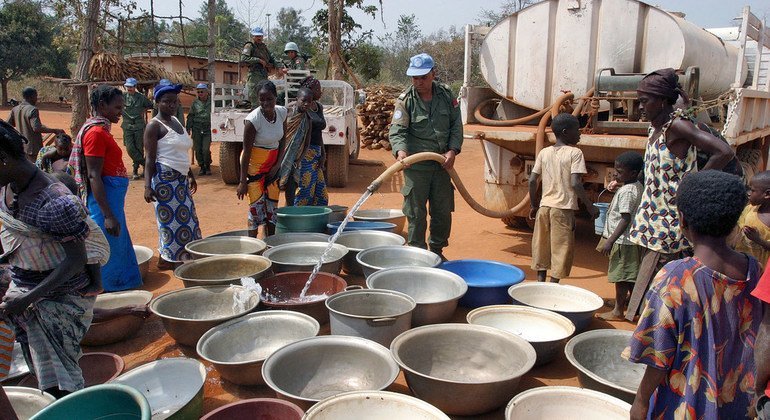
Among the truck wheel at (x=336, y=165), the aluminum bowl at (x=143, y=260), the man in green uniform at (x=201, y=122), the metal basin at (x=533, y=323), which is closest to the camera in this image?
the metal basin at (x=533, y=323)

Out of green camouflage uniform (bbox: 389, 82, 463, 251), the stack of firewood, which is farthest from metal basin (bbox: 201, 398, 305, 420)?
the stack of firewood

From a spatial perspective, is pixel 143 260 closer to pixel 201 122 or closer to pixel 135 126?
pixel 135 126

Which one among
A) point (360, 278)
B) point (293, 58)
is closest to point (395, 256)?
point (360, 278)

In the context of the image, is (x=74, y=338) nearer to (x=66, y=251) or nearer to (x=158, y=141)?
(x=66, y=251)

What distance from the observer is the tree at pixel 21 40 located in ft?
70.6

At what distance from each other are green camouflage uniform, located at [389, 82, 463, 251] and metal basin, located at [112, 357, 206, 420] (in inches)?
86.8

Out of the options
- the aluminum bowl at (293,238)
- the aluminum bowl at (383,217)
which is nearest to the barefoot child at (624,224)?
the aluminum bowl at (293,238)

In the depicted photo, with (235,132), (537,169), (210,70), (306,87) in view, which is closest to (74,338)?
(537,169)

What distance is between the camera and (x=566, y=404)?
7.50 ft

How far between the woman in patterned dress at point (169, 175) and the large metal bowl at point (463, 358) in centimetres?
244

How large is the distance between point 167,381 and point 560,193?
2.72 meters

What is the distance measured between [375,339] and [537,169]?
1.81 m

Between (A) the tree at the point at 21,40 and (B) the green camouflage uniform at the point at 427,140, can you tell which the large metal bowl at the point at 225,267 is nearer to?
(B) the green camouflage uniform at the point at 427,140

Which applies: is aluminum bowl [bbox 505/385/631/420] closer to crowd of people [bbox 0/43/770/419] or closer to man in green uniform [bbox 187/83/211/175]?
crowd of people [bbox 0/43/770/419]
